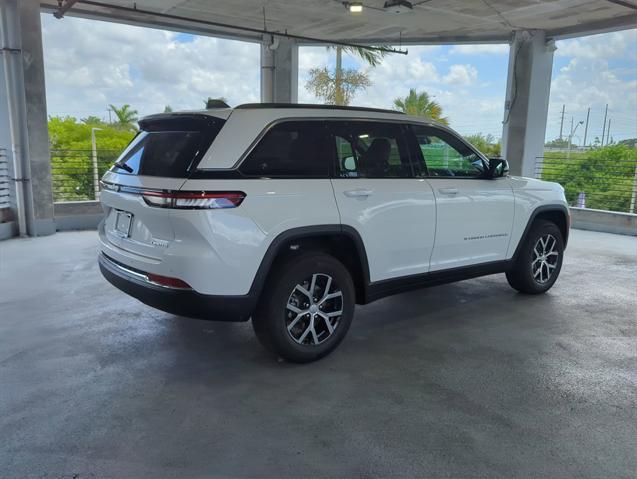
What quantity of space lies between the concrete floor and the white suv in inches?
18.0

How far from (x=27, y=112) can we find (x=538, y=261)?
7.26 meters

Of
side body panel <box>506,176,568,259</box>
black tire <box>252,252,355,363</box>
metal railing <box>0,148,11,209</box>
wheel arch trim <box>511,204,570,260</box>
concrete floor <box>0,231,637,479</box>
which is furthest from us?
metal railing <box>0,148,11,209</box>

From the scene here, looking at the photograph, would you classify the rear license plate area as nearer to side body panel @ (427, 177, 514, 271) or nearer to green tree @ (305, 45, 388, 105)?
side body panel @ (427, 177, 514, 271)

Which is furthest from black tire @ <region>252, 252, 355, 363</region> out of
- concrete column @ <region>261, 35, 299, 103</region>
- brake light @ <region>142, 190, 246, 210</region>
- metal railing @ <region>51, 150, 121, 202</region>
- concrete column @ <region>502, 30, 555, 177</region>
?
concrete column @ <region>502, 30, 555, 177</region>

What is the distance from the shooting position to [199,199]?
271 centimetres

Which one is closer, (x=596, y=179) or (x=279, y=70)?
(x=279, y=70)

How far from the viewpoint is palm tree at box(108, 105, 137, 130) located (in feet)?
82.3

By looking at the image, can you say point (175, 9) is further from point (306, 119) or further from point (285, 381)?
point (285, 381)

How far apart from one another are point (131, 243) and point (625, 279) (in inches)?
214

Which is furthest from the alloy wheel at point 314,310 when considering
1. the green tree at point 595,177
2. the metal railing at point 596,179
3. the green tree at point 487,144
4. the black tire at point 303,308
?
the green tree at point 487,144

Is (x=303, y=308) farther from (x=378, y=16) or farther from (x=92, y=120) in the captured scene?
(x=92, y=120)

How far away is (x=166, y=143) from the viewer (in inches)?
122

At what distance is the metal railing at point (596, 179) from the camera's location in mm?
9746

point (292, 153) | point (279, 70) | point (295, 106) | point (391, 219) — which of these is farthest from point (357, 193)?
point (279, 70)
